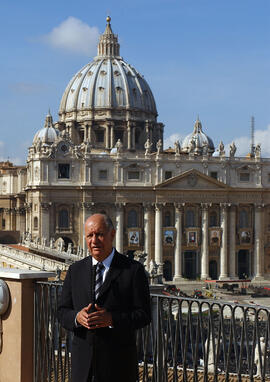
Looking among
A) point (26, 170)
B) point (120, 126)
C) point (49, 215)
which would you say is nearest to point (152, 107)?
point (120, 126)

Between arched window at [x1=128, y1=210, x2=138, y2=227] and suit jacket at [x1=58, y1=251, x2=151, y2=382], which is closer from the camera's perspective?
suit jacket at [x1=58, y1=251, x2=151, y2=382]

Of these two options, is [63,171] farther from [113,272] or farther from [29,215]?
[113,272]

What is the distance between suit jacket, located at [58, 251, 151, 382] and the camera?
8.17m

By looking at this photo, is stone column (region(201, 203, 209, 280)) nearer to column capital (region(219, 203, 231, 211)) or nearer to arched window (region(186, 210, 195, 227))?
arched window (region(186, 210, 195, 227))

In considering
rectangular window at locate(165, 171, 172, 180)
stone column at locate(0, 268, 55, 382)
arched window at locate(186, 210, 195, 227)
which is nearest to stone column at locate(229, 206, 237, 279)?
arched window at locate(186, 210, 195, 227)

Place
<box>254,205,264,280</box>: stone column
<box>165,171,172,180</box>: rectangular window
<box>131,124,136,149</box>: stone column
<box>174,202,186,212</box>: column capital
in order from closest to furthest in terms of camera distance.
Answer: <box>174,202,186,212</box>: column capital, <box>165,171,172,180</box>: rectangular window, <box>254,205,264,280</box>: stone column, <box>131,124,136,149</box>: stone column

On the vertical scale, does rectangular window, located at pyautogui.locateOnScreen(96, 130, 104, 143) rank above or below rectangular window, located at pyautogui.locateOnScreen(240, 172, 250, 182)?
above

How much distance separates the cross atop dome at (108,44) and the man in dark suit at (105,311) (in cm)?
10188

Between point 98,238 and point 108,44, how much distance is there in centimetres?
10349

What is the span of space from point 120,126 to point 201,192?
21.4 metres

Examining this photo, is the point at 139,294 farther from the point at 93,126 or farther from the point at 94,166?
the point at 93,126

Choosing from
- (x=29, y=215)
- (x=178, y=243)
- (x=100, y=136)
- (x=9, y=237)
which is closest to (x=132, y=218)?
(x=178, y=243)

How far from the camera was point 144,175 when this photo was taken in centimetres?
7962

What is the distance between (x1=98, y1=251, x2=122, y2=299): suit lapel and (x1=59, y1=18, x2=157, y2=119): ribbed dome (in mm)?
90443
